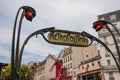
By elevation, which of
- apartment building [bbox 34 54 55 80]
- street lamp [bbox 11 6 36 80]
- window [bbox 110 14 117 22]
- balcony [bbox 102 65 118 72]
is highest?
window [bbox 110 14 117 22]

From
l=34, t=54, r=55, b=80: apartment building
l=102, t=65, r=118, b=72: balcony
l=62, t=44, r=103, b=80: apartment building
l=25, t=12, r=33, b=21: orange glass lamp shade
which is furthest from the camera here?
l=34, t=54, r=55, b=80: apartment building

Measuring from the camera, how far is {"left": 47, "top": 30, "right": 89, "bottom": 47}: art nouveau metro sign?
783cm

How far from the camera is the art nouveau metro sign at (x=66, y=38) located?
308 inches

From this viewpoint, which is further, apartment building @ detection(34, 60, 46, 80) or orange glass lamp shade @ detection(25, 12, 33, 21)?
apartment building @ detection(34, 60, 46, 80)

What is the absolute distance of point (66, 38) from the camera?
8008 millimetres

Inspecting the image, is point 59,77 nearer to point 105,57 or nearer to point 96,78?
point 96,78

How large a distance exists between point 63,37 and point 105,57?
135ft

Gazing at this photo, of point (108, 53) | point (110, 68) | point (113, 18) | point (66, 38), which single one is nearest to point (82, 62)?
point (108, 53)

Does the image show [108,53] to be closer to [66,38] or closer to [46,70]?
[46,70]

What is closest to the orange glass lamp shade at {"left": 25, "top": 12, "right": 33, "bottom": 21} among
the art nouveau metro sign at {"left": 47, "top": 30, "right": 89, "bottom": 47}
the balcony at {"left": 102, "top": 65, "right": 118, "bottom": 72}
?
the art nouveau metro sign at {"left": 47, "top": 30, "right": 89, "bottom": 47}

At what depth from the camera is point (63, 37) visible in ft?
26.2

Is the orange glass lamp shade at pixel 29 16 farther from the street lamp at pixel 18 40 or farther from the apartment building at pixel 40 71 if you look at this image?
the apartment building at pixel 40 71

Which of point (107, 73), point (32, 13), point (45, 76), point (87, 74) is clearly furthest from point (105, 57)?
point (32, 13)

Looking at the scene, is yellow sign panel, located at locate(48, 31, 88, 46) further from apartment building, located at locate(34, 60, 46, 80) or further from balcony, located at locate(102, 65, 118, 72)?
apartment building, located at locate(34, 60, 46, 80)
